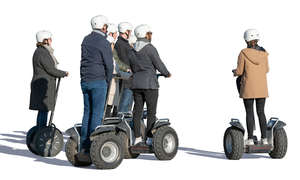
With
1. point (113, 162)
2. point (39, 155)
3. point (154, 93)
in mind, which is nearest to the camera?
point (113, 162)

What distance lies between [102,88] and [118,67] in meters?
2.14

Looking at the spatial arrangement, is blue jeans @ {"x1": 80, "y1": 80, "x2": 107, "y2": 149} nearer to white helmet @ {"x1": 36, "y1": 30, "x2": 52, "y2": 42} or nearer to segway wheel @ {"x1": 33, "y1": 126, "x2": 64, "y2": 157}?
segway wheel @ {"x1": 33, "y1": 126, "x2": 64, "y2": 157}

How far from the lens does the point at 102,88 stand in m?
14.0

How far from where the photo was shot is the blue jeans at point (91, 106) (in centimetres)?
1400

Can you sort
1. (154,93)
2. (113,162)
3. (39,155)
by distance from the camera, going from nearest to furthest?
(113,162), (154,93), (39,155)

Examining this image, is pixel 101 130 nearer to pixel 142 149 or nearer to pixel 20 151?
pixel 142 149

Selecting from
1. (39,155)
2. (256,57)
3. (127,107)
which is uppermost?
(256,57)

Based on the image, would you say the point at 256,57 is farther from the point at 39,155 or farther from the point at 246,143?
the point at 39,155

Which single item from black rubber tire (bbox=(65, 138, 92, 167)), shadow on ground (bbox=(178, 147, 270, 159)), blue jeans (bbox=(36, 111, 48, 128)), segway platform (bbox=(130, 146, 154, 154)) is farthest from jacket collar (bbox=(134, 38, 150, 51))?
blue jeans (bbox=(36, 111, 48, 128))

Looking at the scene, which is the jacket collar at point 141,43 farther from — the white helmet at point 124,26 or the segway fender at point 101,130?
the segway fender at point 101,130

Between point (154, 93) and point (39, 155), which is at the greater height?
point (154, 93)

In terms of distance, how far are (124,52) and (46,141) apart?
2332mm

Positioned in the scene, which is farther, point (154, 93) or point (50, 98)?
point (50, 98)

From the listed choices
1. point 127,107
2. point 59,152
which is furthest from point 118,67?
point 59,152
